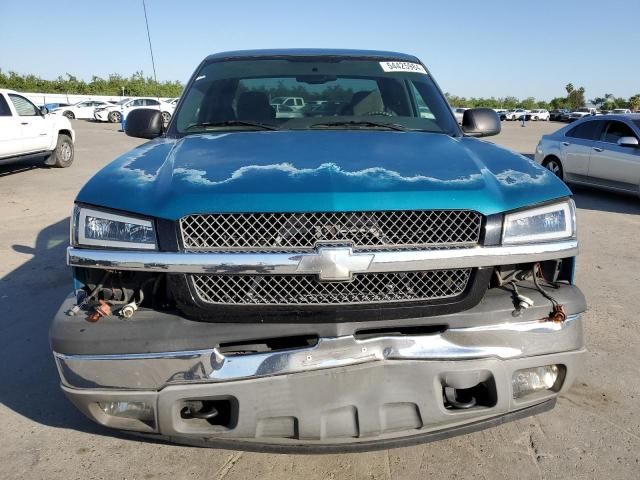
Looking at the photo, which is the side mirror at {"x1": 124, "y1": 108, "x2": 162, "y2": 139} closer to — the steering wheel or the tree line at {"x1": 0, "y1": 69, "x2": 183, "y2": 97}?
the steering wheel

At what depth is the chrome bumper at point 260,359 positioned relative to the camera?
203cm

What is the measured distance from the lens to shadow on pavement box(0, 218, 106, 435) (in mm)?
2924

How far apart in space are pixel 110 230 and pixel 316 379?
3.28 ft

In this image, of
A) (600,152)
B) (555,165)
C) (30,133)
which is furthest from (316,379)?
(30,133)

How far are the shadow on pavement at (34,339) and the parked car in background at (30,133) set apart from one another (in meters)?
5.82

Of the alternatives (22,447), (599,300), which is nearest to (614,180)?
(599,300)

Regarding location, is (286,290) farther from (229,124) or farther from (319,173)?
(229,124)

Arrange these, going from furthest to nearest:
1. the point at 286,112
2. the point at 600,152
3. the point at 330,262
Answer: the point at 600,152
the point at 286,112
the point at 330,262

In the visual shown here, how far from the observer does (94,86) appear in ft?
209

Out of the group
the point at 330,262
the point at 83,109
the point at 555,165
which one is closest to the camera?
the point at 330,262

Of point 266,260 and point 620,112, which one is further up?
point 266,260

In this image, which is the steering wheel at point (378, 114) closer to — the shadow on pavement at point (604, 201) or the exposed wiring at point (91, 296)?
the exposed wiring at point (91, 296)

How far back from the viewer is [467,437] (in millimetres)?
2693

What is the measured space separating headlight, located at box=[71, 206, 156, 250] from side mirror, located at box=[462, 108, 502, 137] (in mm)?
2336
